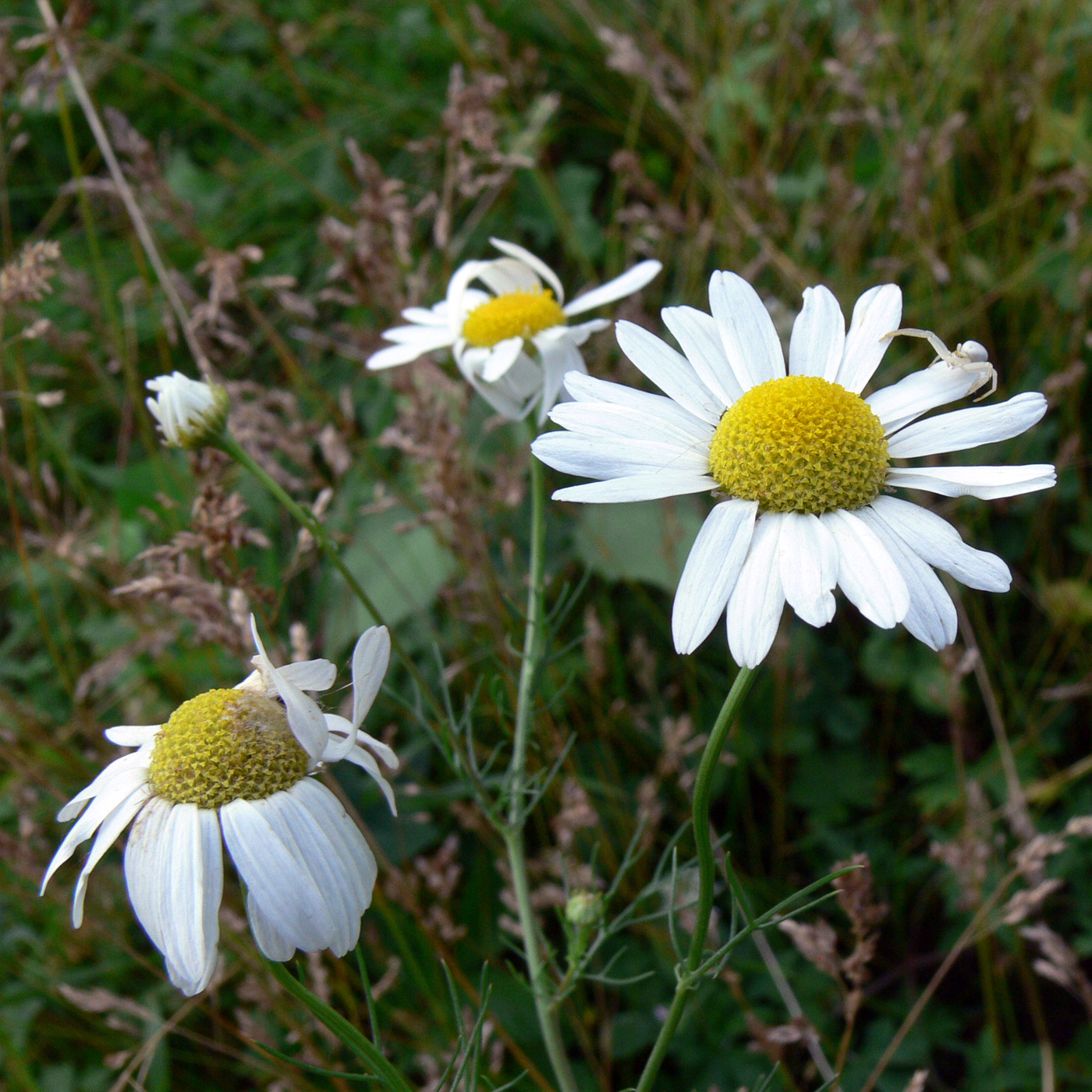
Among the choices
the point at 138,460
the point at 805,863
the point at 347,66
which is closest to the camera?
the point at 805,863

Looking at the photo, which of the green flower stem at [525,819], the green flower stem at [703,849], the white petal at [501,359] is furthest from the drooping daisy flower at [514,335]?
the green flower stem at [703,849]

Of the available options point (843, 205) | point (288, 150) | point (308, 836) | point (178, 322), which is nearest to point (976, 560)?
point (308, 836)

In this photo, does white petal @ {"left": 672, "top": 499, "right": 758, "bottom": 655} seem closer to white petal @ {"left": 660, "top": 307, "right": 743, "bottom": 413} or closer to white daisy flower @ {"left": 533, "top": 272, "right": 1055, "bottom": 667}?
white daisy flower @ {"left": 533, "top": 272, "right": 1055, "bottom": 667}

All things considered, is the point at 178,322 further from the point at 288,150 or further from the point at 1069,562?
the point at 1069,562

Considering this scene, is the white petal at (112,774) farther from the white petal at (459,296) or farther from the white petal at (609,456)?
the white petal at (459,296)

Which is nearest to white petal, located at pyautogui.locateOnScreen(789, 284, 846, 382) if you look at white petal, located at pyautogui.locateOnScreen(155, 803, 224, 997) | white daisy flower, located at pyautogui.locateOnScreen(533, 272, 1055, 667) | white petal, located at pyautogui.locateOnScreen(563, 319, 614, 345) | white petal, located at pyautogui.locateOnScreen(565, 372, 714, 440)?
white daisy flower, located at pyautogui.locateOnScreen(533, 272, 1055, 667)
